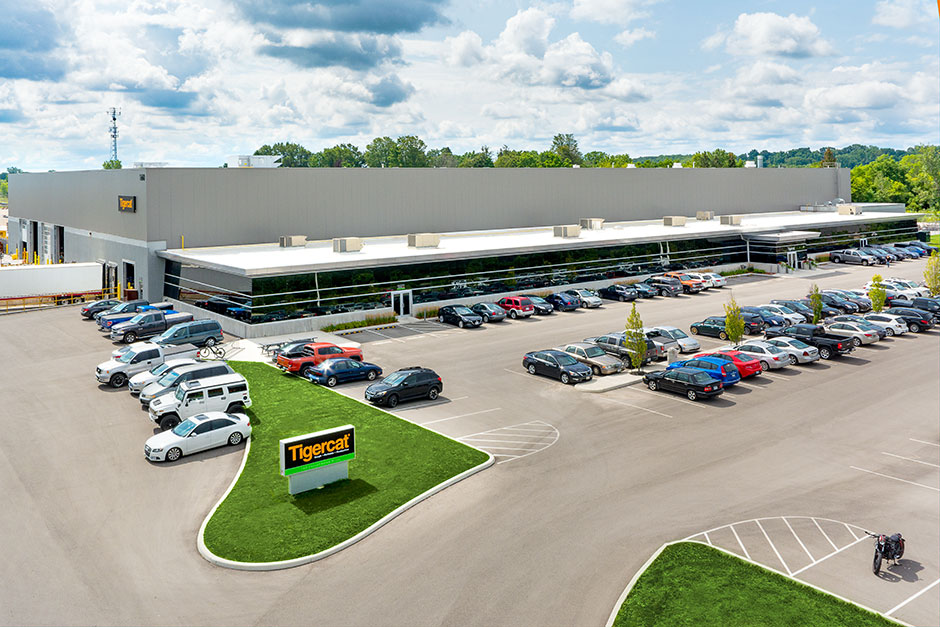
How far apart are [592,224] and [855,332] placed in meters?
33.1

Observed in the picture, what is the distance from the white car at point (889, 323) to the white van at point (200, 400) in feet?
118

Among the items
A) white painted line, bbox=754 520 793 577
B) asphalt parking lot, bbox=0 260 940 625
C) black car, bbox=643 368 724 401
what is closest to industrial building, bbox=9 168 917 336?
asphalt parking lot, bbox=0 260 940 625

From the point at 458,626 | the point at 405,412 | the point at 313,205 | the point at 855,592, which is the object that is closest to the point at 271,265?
the point at 313,205

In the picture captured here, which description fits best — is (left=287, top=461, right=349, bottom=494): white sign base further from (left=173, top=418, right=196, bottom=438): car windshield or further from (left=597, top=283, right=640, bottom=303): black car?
(left=597, top=283, right=640, bottom=303): black car

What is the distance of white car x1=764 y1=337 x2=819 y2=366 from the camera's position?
3653 centimetres

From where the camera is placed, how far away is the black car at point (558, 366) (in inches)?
1315

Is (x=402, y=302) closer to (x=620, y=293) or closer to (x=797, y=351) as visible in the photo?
(x=620, y=293)

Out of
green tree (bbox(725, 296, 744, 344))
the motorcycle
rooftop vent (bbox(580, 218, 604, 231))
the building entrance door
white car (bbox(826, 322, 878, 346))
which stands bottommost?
the motorcycle

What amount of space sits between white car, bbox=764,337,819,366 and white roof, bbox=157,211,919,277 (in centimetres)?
2286

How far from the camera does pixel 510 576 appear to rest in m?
16.7

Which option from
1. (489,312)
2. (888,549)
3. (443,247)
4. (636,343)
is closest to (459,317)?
(489,312)

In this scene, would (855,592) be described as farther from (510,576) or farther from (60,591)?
(60,591)

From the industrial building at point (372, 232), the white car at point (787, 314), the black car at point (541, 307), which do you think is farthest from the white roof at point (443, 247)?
the white car at point (787, 314)

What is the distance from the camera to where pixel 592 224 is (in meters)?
71.3
